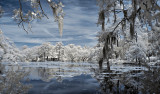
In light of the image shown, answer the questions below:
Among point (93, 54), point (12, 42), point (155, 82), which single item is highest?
point (12, 42)

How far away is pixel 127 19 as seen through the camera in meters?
4.67

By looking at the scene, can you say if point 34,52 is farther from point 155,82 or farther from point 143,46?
point 155,82

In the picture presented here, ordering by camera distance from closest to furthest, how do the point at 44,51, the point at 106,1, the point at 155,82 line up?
1. the point at 106,1
2. the point at 155,82
3. the point at 44,51

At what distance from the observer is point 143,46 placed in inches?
1150

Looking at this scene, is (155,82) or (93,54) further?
(93,54)

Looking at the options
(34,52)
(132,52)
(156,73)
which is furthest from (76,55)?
(156,73)

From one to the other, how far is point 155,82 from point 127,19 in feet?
14.1

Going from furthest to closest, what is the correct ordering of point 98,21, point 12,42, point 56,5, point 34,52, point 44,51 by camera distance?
point 34,52 → point 44,51 → point 12,42 → point 98,21 → point 56,5

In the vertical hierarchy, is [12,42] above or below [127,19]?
above

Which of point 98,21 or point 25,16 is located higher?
point 98,21

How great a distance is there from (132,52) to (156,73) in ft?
72.0

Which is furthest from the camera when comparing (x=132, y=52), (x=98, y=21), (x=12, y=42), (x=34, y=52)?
(x=34, y=52)

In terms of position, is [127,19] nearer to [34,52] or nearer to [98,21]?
[98,21]

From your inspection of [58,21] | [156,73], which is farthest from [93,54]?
[58,21]
